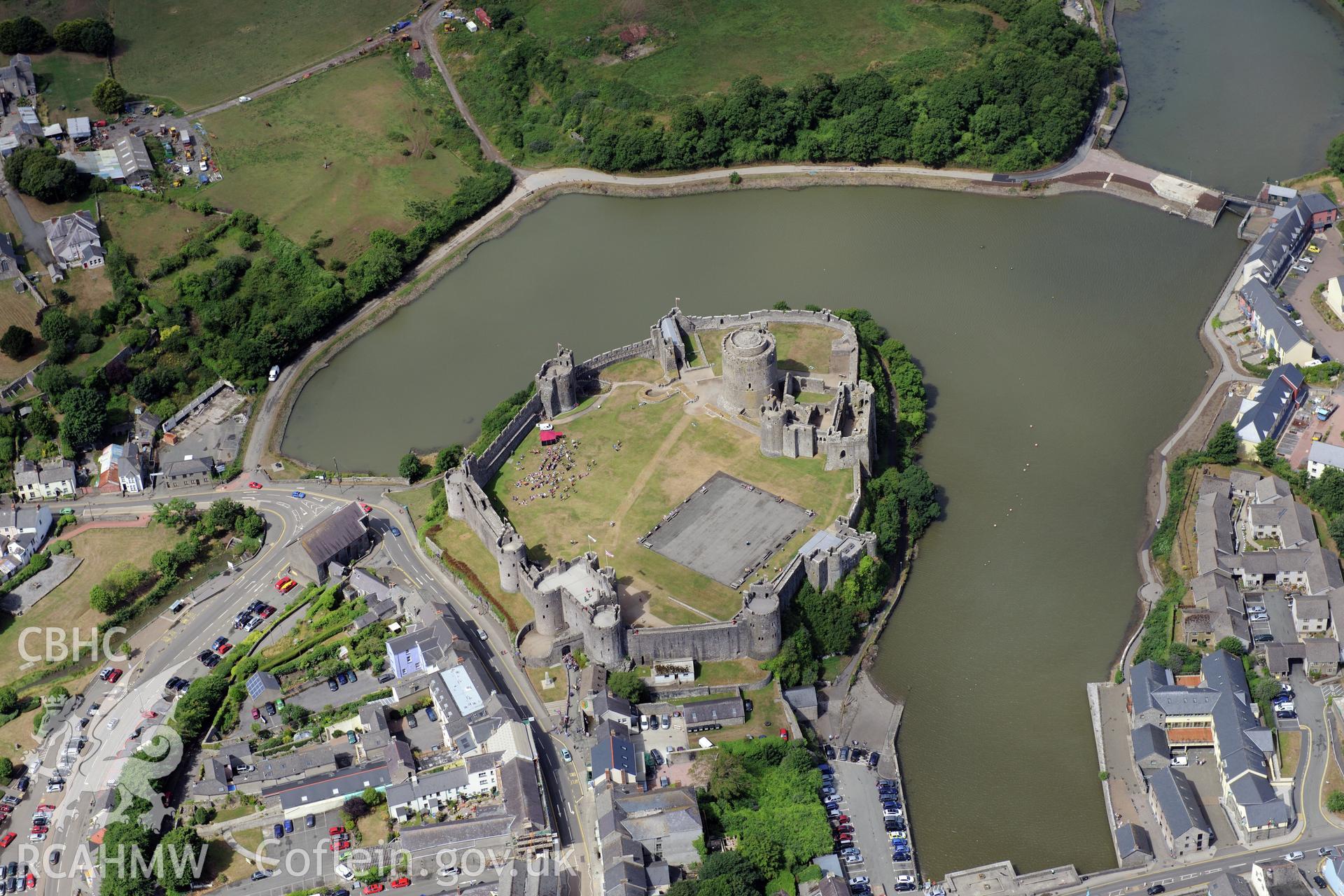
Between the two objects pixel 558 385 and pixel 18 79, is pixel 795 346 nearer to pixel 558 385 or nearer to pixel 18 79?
pixel 558 385

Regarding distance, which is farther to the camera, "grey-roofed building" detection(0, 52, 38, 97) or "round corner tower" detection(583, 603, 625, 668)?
"grey-roofed building" detection(0, 52, 38, 97)

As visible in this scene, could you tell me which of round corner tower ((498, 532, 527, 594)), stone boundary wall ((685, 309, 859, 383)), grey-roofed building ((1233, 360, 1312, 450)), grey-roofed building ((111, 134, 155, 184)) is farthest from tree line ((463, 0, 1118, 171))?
round corner tower ((498, 532, 527, 594))

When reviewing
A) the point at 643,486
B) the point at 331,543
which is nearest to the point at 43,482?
the point at 331,543

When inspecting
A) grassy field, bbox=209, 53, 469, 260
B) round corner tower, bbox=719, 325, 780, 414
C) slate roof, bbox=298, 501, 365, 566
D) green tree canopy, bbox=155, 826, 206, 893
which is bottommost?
green tree canopy, bbox=155, 826, 206, 893

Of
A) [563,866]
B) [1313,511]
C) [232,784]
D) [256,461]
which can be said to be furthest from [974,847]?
[256,461]

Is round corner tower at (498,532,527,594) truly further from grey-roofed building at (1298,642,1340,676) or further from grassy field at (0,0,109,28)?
grassy field at (0,0,109,28)

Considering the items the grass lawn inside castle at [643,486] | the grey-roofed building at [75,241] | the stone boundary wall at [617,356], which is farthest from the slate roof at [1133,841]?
the grey-roofed building at [75,241]
